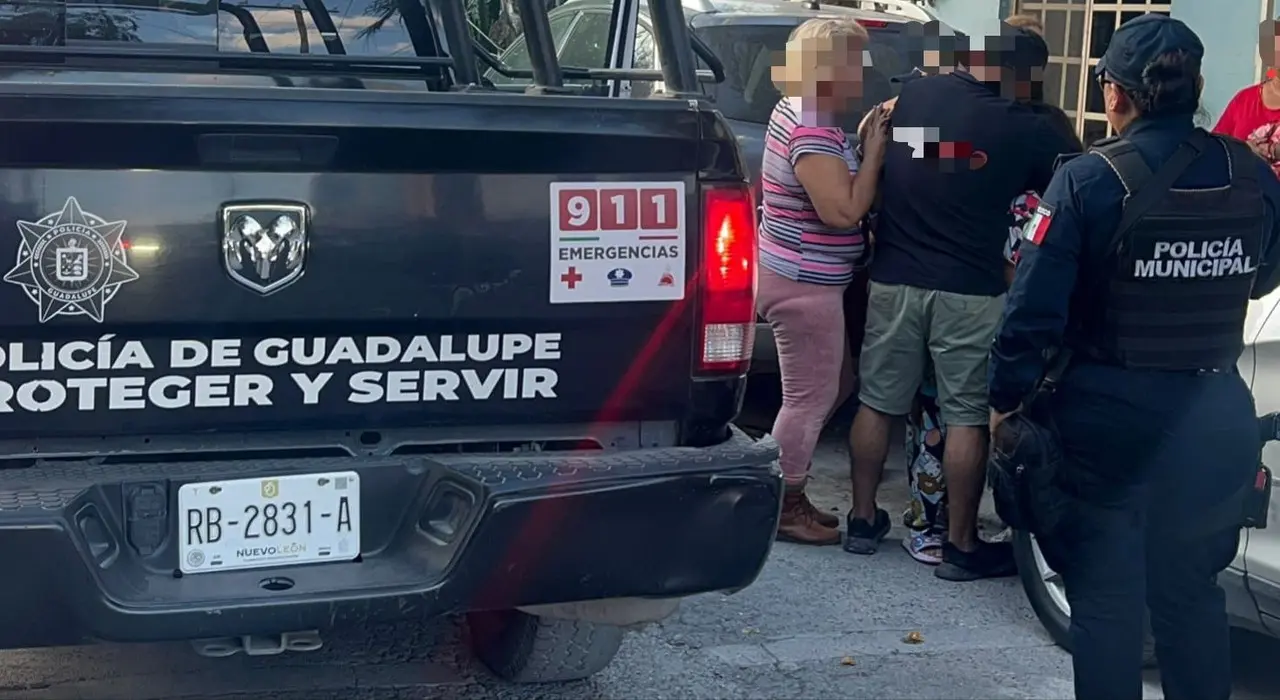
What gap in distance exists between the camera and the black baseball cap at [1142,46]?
3.24m

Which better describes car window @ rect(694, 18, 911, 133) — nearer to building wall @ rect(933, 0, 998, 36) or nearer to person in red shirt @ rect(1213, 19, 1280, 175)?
person in red shirt @ rect(1213, 19, 1280, 175)

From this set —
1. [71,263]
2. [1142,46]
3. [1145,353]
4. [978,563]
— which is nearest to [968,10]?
[978,563]

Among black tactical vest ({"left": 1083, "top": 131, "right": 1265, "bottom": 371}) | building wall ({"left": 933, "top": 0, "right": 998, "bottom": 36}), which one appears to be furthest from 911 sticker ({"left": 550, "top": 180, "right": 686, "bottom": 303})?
building wall ({"left": 933, "top": 0, "right": 998, "bottom": 36})

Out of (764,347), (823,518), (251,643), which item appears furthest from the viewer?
(764,347)

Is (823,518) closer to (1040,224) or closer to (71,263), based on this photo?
(1040,224)

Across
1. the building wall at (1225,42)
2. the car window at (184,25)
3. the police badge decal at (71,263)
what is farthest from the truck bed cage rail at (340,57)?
the building wall at (1225,42)

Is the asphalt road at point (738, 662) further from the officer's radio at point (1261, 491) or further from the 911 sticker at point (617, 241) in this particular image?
the 911 sticker at point (617, 241)

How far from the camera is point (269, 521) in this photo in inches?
117

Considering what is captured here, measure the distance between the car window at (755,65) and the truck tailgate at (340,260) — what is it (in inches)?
113

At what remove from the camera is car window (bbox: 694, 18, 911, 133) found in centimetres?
605

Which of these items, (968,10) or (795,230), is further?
(968,10)

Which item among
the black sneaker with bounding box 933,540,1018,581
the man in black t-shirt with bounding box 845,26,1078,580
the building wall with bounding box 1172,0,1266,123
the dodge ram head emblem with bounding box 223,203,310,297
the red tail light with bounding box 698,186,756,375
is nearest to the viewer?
the dodge ram head emblem with bounding box 223,203,310,297

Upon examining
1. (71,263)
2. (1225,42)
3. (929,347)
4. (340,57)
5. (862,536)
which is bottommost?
(862,536)

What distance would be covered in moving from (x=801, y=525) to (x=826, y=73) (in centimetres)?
151
